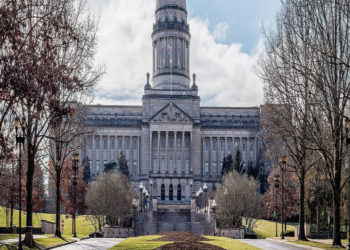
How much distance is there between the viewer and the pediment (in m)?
108

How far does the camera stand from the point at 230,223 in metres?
48.9

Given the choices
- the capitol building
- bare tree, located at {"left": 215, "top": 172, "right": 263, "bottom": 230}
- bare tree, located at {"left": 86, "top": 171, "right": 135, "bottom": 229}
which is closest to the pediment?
the capitol building

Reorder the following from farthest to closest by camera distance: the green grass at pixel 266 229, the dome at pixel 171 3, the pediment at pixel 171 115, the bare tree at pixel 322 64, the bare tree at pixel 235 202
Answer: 1. the dome at pixel 171 3
2. the pediment at pixel 171 115
3. the green grass at pixel 266 229
4. the bare tree at pixel 235 202
5. the bare tree at pixel 322 64

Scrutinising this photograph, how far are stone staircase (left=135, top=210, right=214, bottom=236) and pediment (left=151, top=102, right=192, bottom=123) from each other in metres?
39.9

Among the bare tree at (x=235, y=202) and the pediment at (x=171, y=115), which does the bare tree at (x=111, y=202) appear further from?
the pediment at (x=171, y=115)

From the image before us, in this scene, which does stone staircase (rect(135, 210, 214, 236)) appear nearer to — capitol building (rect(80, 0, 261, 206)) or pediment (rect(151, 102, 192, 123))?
capitol building (rect(80, 0, 261, 206))

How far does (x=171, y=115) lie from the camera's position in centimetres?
10794

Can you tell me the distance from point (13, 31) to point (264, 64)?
19385 mm

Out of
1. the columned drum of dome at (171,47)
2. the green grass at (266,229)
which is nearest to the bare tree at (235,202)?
the green grass at (266,229)

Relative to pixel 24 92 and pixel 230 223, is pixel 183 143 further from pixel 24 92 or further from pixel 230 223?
pixel 24 92

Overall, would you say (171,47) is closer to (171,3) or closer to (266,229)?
(171,3)

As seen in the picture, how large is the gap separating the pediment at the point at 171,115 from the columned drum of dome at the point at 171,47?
10390 mm

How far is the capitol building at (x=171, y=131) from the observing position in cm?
10769

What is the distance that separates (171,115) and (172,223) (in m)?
52.9
